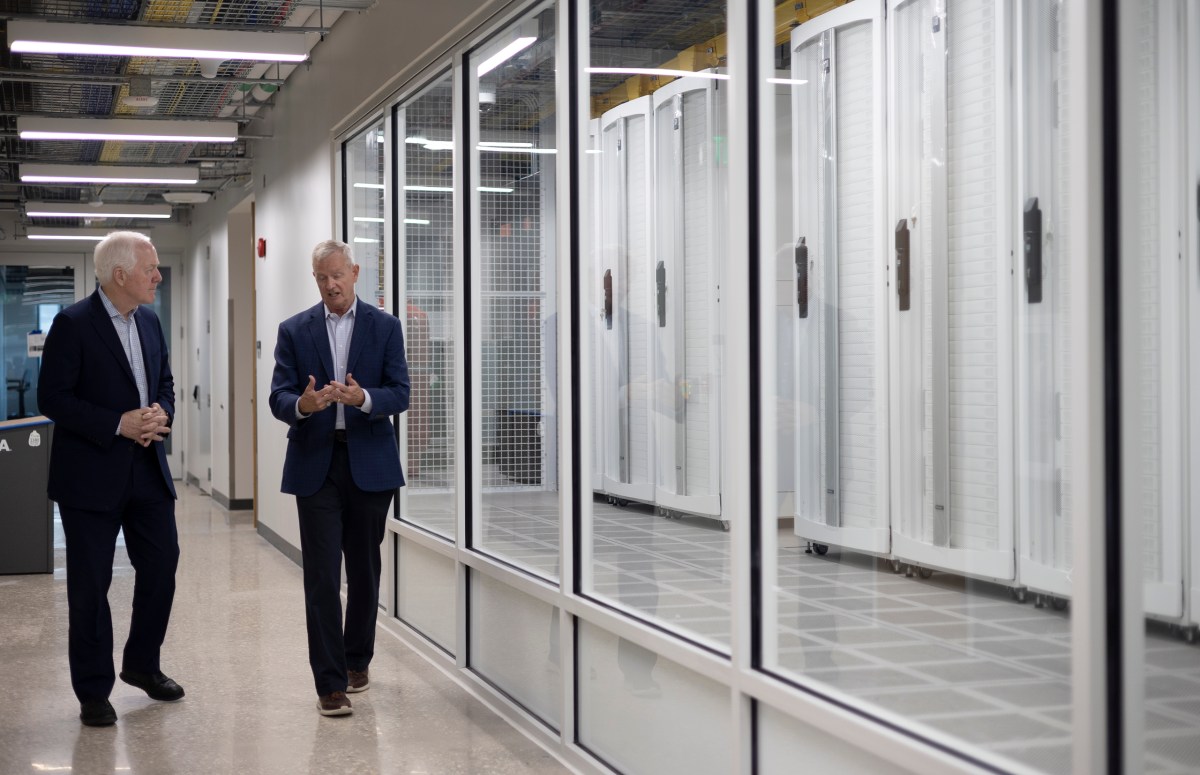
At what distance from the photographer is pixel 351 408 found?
14.2 feet

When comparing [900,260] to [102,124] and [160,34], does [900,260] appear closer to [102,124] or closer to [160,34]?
[160,34]

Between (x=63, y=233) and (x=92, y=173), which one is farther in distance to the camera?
(x=63, y=233)

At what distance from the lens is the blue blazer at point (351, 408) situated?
4270 mm

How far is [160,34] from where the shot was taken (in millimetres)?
6434

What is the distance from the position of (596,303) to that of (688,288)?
24.0 inches

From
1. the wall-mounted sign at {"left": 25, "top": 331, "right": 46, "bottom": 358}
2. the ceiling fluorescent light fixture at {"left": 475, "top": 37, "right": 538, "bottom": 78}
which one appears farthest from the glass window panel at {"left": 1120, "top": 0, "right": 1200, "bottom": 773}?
the wall-mounted sign at {"left": 25, "top": 331, "right": 46, "bottom": 358}

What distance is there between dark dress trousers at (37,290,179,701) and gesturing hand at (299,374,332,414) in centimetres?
56

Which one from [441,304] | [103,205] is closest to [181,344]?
[103,205]

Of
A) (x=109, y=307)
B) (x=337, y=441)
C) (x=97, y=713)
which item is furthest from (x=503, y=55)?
(x=97, y=713)

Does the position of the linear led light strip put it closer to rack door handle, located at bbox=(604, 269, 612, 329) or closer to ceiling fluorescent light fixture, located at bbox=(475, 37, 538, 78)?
ceiling fluorescent light fixture, located at bbox=(475, 37, 538, 78)

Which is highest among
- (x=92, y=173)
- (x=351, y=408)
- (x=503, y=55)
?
(x=92, y=173)

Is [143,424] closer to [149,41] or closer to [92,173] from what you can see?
[149,41]

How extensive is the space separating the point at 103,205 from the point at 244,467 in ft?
11.9

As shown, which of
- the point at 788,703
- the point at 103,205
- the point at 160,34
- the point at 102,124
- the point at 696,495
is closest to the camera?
the point at 788,703
